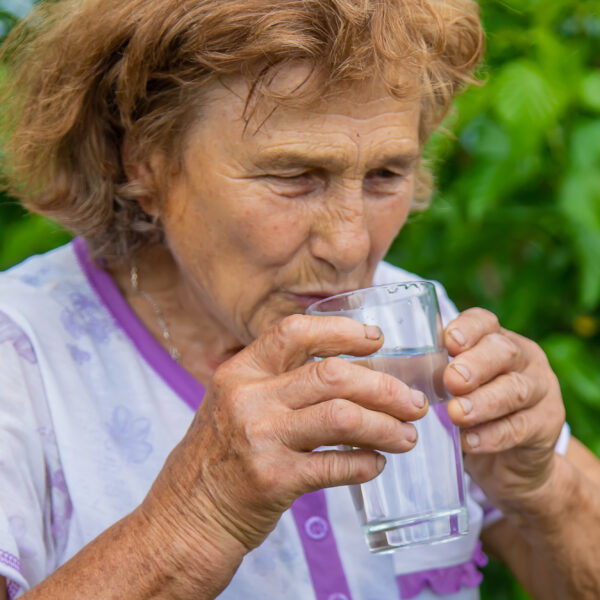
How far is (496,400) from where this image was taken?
1.61 m

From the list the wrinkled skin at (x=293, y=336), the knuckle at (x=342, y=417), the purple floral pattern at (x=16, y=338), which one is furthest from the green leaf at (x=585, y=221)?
the purple floral pattern at (x=16, y=338)

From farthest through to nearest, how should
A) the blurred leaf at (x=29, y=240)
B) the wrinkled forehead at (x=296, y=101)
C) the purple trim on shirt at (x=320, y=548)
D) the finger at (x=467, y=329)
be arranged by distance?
the blurred leaf at (x=29, y=240) → the purple trim on shirt at (x=320, y=548) → the wrinkled forehead at (x=296, y=101) → the finger at (x=467, y=329)

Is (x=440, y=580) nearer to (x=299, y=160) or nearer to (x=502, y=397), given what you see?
(x=502, y=397)

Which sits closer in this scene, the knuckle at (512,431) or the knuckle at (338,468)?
the knuckle at (338,468)

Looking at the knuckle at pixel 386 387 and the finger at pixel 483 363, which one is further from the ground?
the knuckle at pixel 386 387

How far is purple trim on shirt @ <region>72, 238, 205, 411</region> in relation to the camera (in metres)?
2.02

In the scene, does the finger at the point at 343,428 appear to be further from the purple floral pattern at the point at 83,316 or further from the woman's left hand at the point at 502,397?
the purple floral pattern at the point at 83,316

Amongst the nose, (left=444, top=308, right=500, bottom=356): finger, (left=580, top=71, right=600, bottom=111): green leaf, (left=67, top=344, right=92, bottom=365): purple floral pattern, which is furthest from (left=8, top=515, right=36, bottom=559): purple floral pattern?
(left=580, top=71, right=600, bottom=111): green leaf

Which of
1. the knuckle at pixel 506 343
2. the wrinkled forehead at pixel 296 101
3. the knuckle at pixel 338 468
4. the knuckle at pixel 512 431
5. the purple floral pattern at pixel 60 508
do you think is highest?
the wrinkled forehead at pixel 296 101

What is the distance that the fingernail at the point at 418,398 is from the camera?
4.61 feet

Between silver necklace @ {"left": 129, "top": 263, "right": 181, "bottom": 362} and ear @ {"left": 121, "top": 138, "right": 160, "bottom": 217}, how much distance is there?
186mm

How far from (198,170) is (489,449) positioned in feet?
2.58

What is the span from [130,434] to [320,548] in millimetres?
480

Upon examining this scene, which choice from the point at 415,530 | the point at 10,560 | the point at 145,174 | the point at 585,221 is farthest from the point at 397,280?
the point at 10,560
